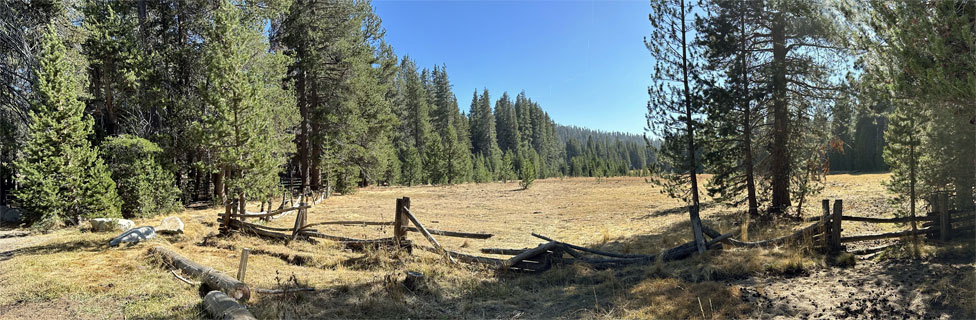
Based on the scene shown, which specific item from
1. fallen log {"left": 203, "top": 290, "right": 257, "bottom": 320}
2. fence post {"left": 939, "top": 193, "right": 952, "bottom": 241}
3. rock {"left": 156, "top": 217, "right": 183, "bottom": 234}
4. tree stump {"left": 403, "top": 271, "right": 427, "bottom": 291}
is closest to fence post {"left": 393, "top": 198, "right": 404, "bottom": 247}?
tree stump {"left": 403, "top": 271, "right": 427, "bottom": 291}

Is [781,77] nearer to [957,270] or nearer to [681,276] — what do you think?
[957,270]

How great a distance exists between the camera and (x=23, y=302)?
6.78 m

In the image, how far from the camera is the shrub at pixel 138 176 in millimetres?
15898

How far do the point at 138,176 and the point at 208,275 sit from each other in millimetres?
12612

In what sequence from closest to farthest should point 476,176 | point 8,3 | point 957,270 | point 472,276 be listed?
point 957,270
point 472,276
point 8,3
point 476,176

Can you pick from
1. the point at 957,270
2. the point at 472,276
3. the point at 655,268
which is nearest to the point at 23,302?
the point at 472,276

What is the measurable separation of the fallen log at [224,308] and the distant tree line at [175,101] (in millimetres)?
7190

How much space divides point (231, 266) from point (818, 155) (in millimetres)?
16777

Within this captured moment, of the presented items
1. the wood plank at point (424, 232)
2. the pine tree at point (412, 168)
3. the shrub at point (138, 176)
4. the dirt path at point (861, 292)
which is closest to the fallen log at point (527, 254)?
the wood plank at point (424, 232)

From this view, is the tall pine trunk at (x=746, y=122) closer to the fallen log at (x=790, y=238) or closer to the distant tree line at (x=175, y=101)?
the fallen log at (x=790, y=238)

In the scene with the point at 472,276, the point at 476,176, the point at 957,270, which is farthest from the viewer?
the point at 476,176

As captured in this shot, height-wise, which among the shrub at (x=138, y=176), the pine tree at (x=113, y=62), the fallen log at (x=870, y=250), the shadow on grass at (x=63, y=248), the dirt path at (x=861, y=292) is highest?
the pine tree at (x=113, y=62)

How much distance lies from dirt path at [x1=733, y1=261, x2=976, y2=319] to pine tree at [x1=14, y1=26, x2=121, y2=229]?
1827 cm

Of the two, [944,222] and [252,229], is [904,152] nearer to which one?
[944,222]
